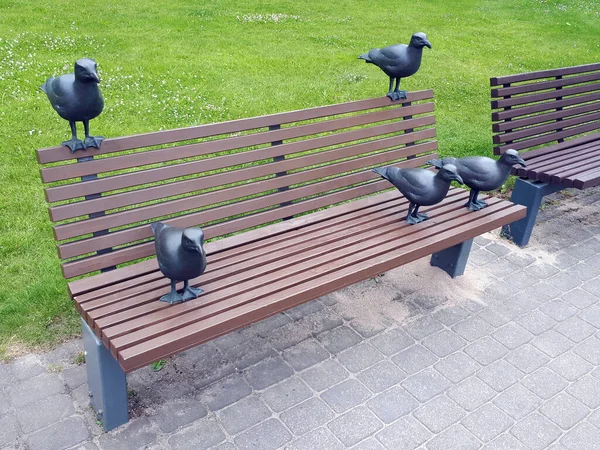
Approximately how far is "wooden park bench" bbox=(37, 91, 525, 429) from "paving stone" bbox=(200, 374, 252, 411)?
0.46 metres

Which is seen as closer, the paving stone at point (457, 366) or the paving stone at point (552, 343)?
the paving stone at point (457, 366)

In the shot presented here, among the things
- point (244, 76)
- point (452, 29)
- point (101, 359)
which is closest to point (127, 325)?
point (101, 359)

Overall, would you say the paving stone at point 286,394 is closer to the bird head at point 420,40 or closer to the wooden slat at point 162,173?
the wooden slat at point 162,173

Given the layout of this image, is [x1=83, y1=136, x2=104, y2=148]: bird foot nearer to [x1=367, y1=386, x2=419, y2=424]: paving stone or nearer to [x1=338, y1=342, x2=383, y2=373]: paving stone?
[x1=338, y1=342, x2=383, y2=373]: paving stone

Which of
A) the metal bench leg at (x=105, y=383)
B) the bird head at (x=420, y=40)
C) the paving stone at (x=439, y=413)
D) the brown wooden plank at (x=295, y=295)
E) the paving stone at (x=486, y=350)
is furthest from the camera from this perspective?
the bird head at (x=420, y=40)

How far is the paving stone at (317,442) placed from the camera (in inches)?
117

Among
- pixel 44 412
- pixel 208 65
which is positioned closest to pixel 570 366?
pixel 44 412

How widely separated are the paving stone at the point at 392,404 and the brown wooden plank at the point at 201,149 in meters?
1.66

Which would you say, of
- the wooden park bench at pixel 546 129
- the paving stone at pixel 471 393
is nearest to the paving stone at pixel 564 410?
the paving stone at pixel 471 393

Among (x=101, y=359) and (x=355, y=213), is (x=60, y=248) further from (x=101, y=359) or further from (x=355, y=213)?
(x=355, y=213)

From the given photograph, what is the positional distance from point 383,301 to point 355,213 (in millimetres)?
670

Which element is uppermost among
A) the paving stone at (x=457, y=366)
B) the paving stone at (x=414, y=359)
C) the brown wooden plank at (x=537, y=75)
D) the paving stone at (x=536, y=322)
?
the brown wooden plank at (x=537, y=75)

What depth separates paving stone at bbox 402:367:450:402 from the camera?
3.36 meters

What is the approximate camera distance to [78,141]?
2982mm
